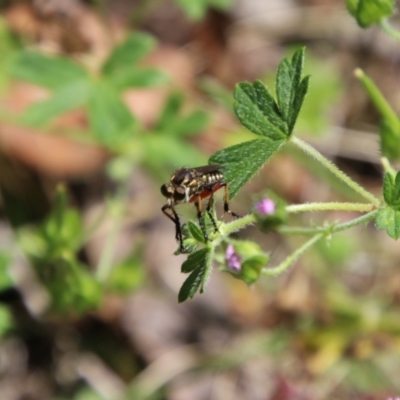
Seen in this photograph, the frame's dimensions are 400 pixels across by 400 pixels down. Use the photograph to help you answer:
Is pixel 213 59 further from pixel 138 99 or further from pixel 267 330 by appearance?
pixel 267 330

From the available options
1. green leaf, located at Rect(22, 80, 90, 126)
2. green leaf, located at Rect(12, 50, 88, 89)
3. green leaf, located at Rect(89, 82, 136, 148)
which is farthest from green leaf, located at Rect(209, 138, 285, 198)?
green leaf, located at Rect(12, 50, 88, 89)

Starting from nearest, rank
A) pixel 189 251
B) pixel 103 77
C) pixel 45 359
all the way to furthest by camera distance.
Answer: pixel 189 251
pixel 103 77
pixel 45 359

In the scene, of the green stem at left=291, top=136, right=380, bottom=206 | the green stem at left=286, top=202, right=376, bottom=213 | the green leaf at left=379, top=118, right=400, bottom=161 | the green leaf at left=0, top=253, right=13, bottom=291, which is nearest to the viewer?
the green stem at left=286, top=202, right=376, bottom=213

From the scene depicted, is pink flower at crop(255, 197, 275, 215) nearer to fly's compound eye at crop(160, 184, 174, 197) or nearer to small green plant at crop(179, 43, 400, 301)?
small green plant at crop(179, 43, 400, 301)

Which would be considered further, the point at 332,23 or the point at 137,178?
the point at 332,23

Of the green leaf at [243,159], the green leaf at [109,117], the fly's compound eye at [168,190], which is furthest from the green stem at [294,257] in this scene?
the green leaf at [109,117]

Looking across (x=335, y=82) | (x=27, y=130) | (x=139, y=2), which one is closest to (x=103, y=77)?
(x=27, y=130)
